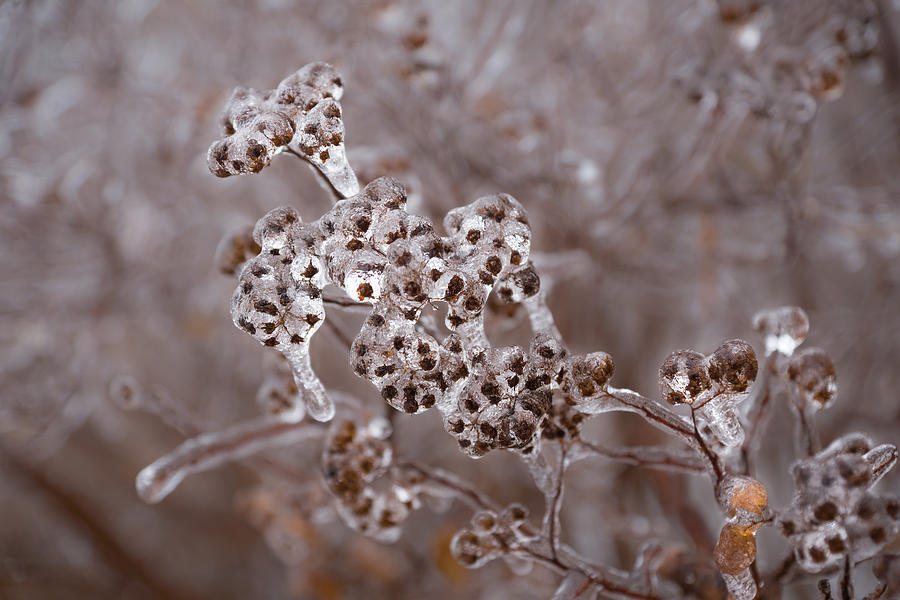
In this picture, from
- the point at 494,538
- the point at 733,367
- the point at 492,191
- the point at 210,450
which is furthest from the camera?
the point at 492,191

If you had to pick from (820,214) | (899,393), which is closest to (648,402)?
(820,214)

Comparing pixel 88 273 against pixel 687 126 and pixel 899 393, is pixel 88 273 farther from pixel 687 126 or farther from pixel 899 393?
pixel 899 393

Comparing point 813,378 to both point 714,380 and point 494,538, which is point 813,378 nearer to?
point 714,380

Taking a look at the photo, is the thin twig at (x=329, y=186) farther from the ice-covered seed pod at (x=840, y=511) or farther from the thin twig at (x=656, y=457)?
the ice-covered seed pod at (x=840, y=511)

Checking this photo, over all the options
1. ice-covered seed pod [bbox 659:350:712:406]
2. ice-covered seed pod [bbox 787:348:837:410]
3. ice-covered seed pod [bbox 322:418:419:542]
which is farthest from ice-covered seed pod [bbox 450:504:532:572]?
ice-covered seed pod [bbox 787:348:837:410]

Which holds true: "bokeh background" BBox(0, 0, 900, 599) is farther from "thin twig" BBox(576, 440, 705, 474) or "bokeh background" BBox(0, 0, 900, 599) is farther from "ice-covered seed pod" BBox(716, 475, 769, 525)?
"ice-covered seed pod" BBox(716, 475, 769, 525)

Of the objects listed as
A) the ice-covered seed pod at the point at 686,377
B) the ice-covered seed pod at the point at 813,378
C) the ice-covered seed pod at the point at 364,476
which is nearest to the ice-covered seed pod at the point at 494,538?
the ice-covered seed pod at the point at 364,476

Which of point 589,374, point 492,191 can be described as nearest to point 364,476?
point 589,374
